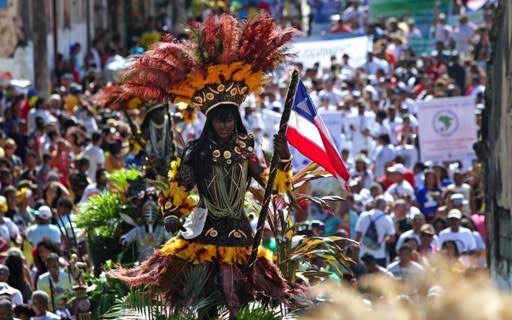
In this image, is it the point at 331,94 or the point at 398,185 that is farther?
the point at 331,94

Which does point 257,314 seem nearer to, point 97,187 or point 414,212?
point 414,212

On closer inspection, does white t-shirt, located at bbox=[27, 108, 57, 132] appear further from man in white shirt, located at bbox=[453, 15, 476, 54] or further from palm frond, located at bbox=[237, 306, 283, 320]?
palm frond, located at bbox=[237, 306, 283, 320]

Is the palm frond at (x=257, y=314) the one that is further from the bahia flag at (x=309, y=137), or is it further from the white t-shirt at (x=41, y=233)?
the white t-shirt at (x=41, y=233)

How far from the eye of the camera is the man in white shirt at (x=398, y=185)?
19.7m

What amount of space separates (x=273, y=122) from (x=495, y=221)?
403 inches

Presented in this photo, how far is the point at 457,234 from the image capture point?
1642 cm

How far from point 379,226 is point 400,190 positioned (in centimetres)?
250

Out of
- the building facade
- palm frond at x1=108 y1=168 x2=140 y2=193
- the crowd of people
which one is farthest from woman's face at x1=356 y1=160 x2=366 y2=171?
palm frond at x1=108 y1=168 x2=140 y2=193

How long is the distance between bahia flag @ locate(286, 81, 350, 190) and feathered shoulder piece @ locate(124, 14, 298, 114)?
28 centimetres

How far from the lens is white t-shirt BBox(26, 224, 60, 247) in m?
16.1

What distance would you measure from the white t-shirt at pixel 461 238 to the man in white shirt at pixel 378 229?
802 millimetres

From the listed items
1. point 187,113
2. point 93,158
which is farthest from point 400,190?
point 187,113

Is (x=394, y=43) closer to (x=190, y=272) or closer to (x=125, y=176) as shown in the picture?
(x=125, y=176)

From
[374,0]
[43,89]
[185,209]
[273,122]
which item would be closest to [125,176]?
[185,209]
